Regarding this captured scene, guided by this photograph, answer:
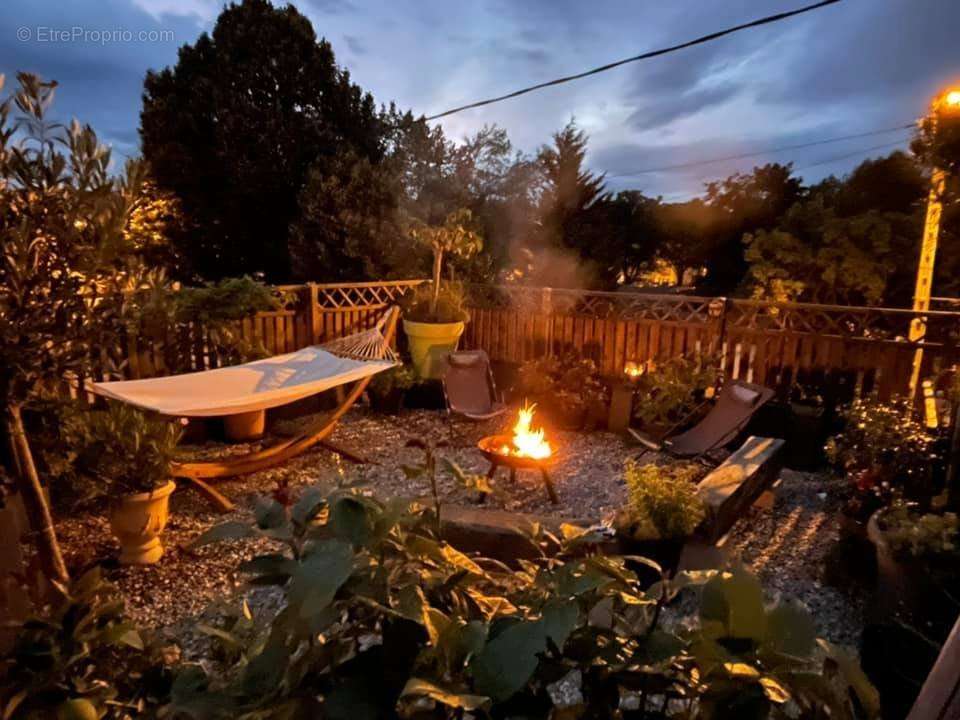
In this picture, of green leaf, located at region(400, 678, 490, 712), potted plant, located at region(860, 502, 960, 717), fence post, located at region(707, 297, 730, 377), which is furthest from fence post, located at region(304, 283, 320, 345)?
green leaf, located at region(400, 678, 490, 712)

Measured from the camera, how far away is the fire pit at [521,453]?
374cm

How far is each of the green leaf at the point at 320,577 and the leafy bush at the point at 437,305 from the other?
5983 millimetres

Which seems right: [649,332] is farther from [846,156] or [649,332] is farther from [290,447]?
[846,156]

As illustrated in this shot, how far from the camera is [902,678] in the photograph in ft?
5.77

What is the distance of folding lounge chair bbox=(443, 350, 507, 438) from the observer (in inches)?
211

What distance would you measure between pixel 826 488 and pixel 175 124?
10.4 metres

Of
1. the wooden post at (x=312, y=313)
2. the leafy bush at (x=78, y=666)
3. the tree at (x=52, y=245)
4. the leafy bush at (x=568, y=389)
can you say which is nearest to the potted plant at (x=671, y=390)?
the leafy bush at (x=568, y=389)

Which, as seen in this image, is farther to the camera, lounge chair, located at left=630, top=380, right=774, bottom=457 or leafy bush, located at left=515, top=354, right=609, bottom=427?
leafy bush, located at left=515, top=354, right=609, bottom=427

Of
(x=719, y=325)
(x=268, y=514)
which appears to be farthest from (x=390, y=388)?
(x=268, y=514)

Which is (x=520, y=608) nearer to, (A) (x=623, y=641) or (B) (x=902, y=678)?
(A) (x=623, y=641)

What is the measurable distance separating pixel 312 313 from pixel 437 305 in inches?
55.7

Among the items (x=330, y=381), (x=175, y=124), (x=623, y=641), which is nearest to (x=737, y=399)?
(x=330, y=381)

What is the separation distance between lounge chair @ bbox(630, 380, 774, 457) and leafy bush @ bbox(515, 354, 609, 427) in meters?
1.00

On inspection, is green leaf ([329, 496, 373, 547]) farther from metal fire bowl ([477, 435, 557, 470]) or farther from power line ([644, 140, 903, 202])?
power line ([644, 140, 903, 202])
